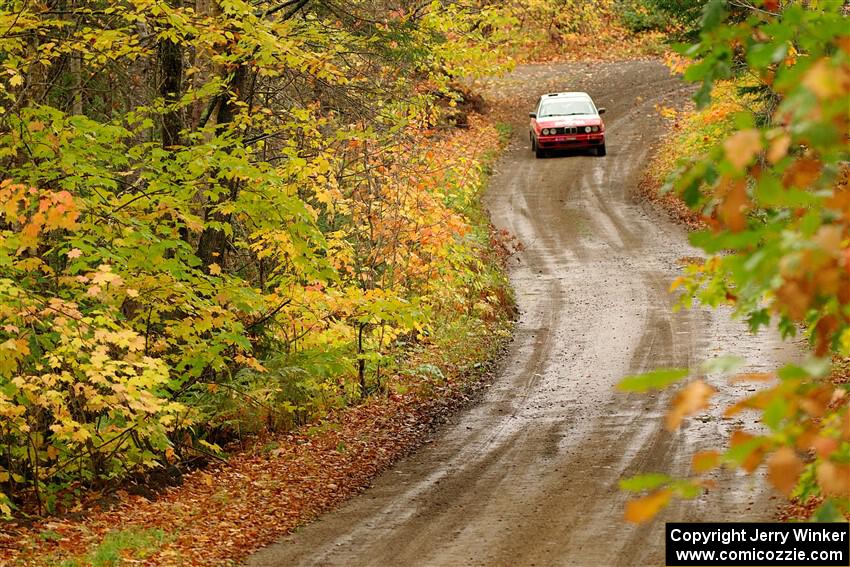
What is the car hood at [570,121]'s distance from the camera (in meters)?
31.6

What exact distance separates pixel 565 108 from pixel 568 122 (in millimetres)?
456

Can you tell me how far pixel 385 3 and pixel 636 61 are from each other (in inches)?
1120

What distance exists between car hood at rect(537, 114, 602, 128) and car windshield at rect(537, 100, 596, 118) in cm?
13

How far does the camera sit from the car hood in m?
31.6

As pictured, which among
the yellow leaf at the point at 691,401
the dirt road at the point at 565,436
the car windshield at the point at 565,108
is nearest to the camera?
the yellow leaf at the point at 691,401

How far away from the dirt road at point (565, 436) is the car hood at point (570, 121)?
16.9 ft

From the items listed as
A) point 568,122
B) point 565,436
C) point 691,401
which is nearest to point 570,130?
point 568,122

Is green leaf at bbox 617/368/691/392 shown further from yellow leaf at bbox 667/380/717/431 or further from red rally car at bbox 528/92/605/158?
red rally car at bbox 528/92/605/158

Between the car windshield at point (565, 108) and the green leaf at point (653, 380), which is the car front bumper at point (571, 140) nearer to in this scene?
the car windshield at point (565, 108)

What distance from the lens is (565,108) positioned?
31.7 meters

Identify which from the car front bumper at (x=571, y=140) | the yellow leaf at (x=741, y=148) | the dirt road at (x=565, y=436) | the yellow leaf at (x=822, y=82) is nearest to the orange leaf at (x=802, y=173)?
the yellow leaf at (x=741, y=148)

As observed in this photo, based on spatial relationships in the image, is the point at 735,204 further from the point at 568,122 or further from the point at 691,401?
the point at 568,122

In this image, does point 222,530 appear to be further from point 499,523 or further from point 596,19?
point 596,19

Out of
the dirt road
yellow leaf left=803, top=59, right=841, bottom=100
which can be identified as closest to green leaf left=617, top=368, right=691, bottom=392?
yellow leaf left=803, top=59, right=841, bottom=100
